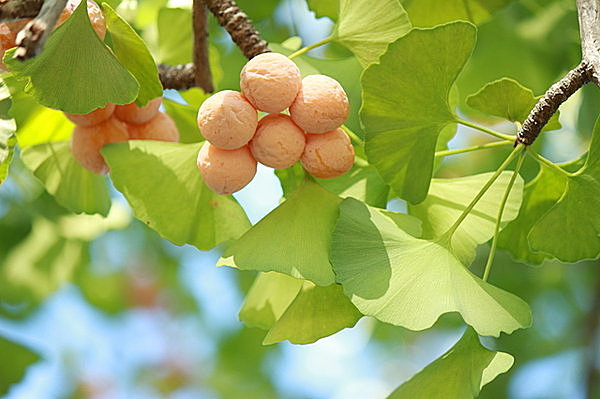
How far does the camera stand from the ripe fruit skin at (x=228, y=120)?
0.48m

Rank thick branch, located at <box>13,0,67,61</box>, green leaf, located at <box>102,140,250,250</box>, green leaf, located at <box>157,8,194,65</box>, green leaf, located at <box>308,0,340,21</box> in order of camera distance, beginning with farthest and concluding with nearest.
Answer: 1. green leaf, located at <box>157,8,194,65</box>
2. green leaf, located at <box>308,0,340,21</box>
3. green leaf, located at <box>102,140,250,250</box>
4. thick branch, located at <box>13,0,67,61</box>

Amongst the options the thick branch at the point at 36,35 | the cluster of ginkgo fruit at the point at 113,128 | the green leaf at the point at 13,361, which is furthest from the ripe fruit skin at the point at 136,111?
the green leaf at the point at 13,361

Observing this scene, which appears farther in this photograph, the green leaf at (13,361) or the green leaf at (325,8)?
the green leaf at (13,361)

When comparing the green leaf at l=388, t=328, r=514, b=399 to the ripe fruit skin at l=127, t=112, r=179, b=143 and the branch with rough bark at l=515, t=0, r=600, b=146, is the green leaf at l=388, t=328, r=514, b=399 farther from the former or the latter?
the ripe fruit skin at l=127, t=112, r=179, b=143

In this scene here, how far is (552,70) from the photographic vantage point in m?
1.02

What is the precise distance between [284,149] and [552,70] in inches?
25.8

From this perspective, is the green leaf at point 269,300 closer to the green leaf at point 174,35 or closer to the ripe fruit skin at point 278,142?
the ripe fruit skin at point 278,142

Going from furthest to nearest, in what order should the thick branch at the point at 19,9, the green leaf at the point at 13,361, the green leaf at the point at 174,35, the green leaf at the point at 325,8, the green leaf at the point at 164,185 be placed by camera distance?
1. the green leaf at the point at 13,361
2. the green leaf at the point at 174,35
3. the green leaf at the point at 325,8
4. the green leaf at the point at 164,185
5. the thick branch at the point at 19,9

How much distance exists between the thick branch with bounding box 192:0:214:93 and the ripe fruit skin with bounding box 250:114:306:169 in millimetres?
172

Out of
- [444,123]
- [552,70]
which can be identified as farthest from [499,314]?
[552,70]

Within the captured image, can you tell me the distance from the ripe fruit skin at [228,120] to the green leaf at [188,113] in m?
0.16

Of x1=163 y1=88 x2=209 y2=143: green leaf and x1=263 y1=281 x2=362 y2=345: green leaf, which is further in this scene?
x1=163 y1=88 x2=209 y2=143: green leaf

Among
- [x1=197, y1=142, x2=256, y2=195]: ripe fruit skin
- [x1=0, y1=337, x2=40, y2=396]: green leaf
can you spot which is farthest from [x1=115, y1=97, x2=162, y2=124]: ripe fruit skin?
[x1=0, y1=337, x2=40, y2=396]: green leaf

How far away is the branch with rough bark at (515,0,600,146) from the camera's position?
43cm
